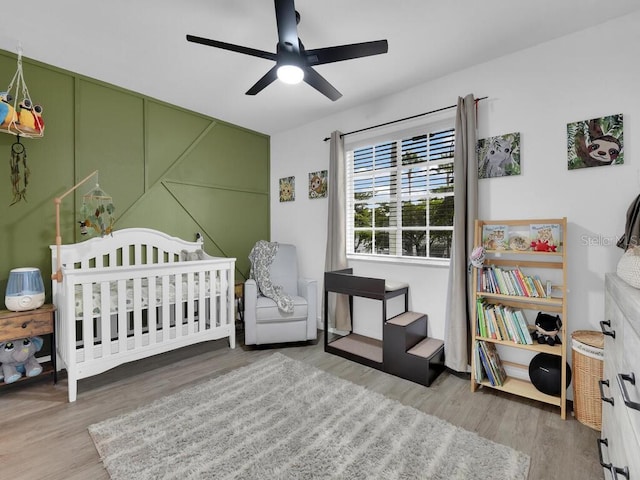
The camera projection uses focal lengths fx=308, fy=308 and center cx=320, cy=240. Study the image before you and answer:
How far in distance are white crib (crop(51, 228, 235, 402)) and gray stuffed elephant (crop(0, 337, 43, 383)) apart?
0.16m

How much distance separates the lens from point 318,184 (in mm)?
3775

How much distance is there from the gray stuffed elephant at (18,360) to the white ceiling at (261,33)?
2.07m

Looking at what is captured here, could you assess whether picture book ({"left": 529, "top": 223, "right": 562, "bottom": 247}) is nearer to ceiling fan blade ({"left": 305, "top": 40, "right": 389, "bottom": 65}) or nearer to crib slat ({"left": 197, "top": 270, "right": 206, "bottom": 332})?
ceiling fan blade ({"left": 305, "top": 40, "right": 389, "bottom": 65})

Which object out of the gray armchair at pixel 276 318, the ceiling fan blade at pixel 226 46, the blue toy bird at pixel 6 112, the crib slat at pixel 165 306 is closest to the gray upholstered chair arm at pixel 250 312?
the gray armchair at pixel 276 318

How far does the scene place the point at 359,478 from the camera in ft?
4.87

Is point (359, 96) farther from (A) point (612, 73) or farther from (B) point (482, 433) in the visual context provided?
(B) point (482, 433)

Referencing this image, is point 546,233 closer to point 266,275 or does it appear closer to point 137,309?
point 266,275

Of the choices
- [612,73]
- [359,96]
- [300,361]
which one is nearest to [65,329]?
[300,361]

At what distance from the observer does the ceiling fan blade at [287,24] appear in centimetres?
158

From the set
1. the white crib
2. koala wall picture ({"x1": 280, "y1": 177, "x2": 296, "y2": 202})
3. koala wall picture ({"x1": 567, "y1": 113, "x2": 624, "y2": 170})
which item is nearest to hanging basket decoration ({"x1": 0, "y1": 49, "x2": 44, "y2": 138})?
the white crib

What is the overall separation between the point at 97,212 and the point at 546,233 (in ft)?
11.8

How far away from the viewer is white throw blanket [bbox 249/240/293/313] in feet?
10.2

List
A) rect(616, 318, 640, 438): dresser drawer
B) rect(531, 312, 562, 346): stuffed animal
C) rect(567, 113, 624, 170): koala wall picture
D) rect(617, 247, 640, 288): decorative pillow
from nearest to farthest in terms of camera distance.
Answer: rect(616, 318, 640, 438): dresser drawer, rect(617, 247, 640, 288): decorative pillow, rect(567, 113, 624, 170): koala wall picture, rect(531, 312, 562, 346): stuffed animal

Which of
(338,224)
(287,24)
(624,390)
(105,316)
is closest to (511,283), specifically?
(624,390)
